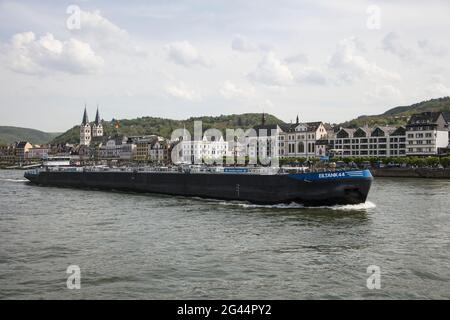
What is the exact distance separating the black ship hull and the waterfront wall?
59.1 m

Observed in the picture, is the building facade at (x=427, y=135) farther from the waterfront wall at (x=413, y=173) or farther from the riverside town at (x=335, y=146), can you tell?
the waterfront wall at (x=413, y=173)

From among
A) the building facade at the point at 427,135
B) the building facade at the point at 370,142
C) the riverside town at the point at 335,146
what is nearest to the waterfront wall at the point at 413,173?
the riverside town at the point at 335,146

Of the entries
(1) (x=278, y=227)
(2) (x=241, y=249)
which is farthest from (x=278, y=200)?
(2) (x=241, y=249)

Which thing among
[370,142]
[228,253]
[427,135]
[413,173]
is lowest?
[228,253]

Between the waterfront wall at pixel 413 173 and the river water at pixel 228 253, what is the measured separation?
59294 millimetres

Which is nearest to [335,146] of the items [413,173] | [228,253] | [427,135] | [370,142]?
[370,142]

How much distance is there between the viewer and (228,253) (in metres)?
23.0

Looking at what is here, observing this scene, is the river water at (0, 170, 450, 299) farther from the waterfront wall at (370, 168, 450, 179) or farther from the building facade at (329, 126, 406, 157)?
the building facade at (329, 126, 406, 157)

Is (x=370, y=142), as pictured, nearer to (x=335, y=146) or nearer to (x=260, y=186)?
(x=335, y=146)

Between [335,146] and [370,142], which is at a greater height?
[370,142]

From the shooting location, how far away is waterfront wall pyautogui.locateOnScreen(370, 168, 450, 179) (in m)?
93.3

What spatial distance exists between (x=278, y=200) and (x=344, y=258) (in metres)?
20.8

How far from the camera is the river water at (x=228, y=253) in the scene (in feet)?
57.1

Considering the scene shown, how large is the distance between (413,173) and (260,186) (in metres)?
63.8
